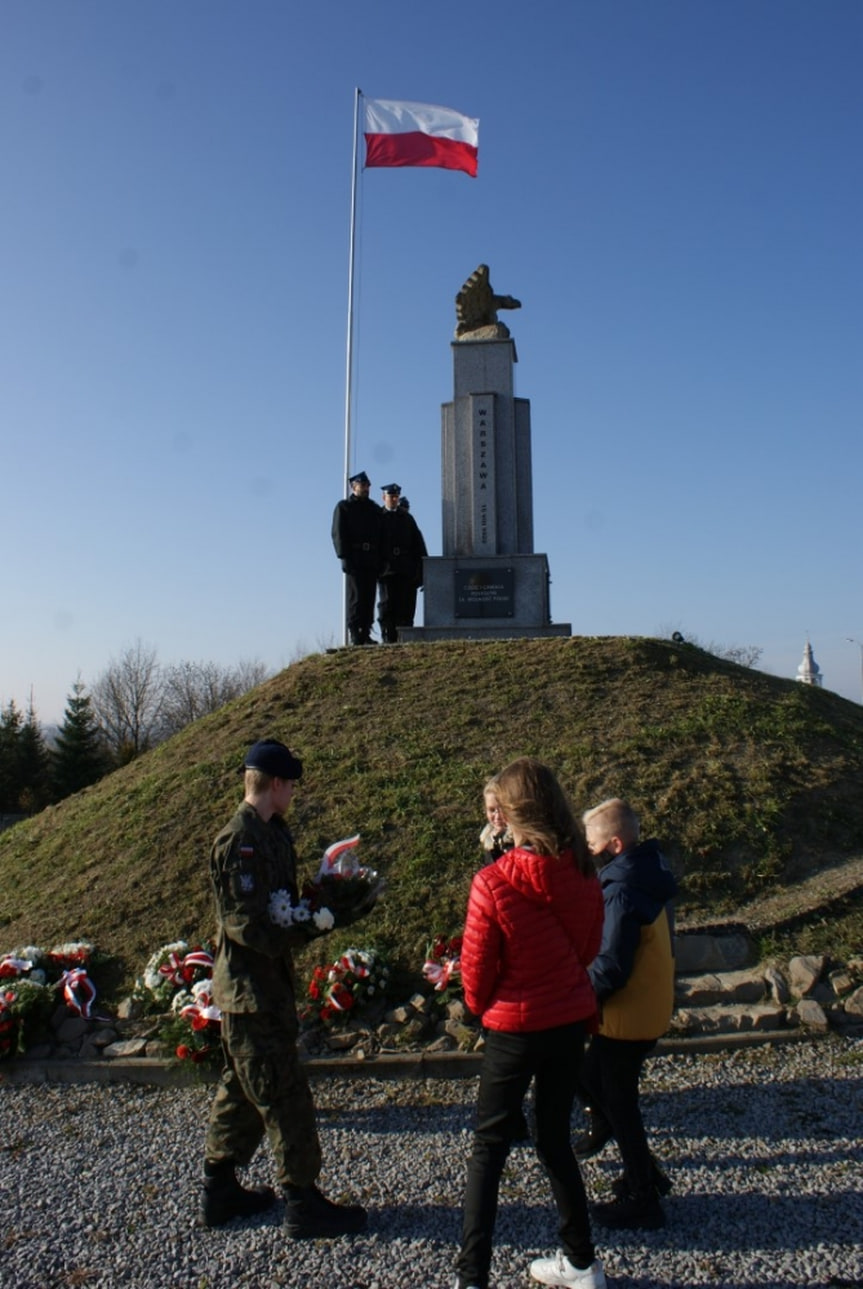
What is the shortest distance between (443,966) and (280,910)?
2704mm

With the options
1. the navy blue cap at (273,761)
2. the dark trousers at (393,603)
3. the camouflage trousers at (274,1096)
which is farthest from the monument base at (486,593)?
the camouflage trousers at (274,1096)

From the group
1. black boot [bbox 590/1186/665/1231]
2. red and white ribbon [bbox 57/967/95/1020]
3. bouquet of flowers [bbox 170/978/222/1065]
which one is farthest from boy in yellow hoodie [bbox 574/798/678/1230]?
red and white ribbon [bbox 57/967/95/1020]

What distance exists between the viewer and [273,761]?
3.90 m

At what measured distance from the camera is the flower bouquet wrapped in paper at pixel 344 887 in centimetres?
390

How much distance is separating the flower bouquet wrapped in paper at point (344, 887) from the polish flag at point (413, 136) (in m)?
16.4

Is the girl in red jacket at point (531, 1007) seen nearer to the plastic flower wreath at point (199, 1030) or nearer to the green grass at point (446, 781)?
the plastic flower wreath at point (199, 1030)

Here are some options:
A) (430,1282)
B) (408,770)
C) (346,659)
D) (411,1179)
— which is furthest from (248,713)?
(430,1282)

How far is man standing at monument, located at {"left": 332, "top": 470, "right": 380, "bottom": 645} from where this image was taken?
13453mm

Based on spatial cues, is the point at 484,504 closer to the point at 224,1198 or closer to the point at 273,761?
the point at 273,761

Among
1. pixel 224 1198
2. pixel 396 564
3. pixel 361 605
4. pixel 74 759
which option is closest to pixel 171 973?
pixel 224 1198

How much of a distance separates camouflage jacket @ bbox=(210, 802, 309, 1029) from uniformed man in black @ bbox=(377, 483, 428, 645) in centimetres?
1010

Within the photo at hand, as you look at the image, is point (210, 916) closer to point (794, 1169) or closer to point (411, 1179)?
point (411, 1179)

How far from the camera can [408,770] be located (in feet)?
30.1

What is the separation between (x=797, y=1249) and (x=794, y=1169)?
644mm
